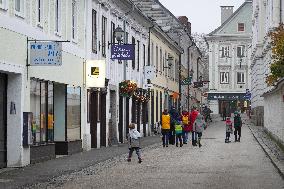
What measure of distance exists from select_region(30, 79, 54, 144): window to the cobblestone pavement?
208 cm

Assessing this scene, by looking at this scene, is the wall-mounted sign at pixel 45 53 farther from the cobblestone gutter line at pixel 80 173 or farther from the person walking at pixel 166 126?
the person walking at pixel 166 126

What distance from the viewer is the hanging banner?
1098 inches

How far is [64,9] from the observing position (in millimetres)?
24688

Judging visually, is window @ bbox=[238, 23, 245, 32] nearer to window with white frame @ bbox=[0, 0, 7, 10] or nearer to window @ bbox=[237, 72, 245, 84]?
window @ bbox=[237, 72, 245, 84]

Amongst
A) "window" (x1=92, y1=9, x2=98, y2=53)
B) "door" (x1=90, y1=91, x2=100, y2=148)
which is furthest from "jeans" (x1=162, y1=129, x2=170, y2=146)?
"window" (x1=92, y1=9, x2=98, y2=53)

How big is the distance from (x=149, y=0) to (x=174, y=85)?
8888mm

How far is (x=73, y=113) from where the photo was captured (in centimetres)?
2627

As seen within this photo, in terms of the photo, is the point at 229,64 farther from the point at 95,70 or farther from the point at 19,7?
the point at 19,7

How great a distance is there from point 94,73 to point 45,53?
26.7 ft

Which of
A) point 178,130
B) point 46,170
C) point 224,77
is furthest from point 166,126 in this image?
point 224,77

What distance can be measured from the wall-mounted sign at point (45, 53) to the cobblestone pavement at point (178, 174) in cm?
308

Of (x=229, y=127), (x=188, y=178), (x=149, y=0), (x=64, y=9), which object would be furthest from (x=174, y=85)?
(x=188, y=178)

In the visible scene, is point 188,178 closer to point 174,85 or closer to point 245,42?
point 174,85

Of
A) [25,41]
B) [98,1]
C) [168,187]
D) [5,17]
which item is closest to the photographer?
[168,187]
